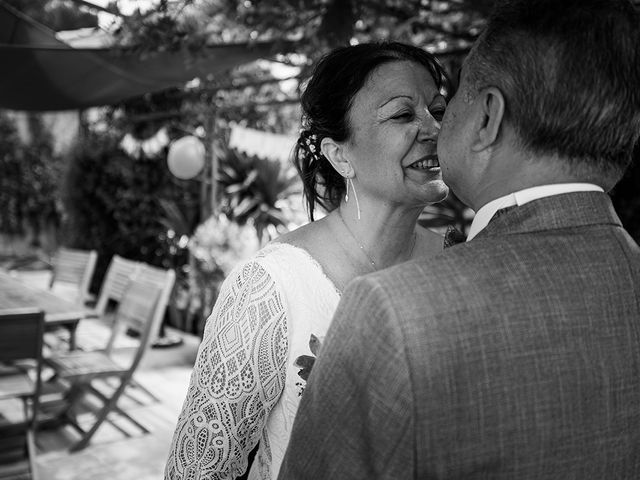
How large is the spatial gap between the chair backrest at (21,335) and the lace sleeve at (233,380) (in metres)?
2.14

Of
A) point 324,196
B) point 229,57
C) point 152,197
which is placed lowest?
point 152,197

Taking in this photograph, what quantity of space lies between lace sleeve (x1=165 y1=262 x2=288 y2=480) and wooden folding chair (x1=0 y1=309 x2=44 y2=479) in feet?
7.11

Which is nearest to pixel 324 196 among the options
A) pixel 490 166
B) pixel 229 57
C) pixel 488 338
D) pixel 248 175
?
pixel 490 166

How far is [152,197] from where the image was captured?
879 centimetres

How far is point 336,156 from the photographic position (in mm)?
1630

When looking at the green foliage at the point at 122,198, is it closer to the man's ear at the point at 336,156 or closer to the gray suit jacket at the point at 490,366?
the man's ear at the point at 336,156

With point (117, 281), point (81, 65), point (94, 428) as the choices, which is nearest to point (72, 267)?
point (117, 281)

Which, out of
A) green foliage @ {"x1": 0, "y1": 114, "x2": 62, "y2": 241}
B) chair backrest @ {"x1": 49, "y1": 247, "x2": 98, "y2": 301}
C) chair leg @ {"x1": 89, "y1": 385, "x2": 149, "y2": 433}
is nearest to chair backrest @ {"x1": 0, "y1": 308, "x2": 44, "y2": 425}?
chair leg @ {"x1": 89, "y1": 385, "x2": 149, "y2": 433}

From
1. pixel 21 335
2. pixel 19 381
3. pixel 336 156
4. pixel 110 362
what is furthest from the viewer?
pixel 110 362

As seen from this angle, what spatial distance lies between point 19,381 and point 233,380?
2961 mm

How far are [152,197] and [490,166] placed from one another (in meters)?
8.32

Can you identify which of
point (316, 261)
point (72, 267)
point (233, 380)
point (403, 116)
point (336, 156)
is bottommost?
point (72, 267)

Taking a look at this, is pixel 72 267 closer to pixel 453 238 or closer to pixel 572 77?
pixel 453 238

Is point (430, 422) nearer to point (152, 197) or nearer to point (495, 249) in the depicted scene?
point (495, 249)
